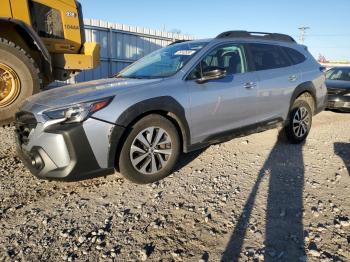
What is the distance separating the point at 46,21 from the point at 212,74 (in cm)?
479

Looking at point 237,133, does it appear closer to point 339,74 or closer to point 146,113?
point 146,113

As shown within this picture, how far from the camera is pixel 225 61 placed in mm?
4410

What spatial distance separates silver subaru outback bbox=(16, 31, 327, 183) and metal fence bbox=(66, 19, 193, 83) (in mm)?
8362

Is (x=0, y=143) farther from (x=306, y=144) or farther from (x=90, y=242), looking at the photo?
(x=306, y=144)

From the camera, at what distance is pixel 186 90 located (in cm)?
382

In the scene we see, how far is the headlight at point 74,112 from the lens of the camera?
124 inches

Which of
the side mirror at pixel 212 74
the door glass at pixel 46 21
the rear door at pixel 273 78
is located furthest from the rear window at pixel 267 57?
the door glass at pixel 46 21

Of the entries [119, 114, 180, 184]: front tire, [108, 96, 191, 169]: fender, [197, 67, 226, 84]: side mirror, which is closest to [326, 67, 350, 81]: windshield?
[197, 67, 226, 84]: side mirror

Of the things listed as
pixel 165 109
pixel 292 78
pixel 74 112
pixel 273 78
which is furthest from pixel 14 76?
pixel 292 78

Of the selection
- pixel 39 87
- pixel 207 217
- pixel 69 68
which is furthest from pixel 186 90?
pixel 69 68

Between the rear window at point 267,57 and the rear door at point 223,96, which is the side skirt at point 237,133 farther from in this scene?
the rear window at point 267,57

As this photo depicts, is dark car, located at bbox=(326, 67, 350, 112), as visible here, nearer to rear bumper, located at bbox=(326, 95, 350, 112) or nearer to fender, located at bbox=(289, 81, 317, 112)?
rear bumper, located at bbox=(326, 95, 350, 112)

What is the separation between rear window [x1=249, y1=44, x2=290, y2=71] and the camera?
4767mm

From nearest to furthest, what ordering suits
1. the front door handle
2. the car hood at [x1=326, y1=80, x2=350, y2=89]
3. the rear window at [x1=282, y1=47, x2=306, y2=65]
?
the front door handle
the rear window at [x1=282, y1=47, x2=306, y2=65]
the car hood at [x1=326, y1=80, x2=350, y2=89]
